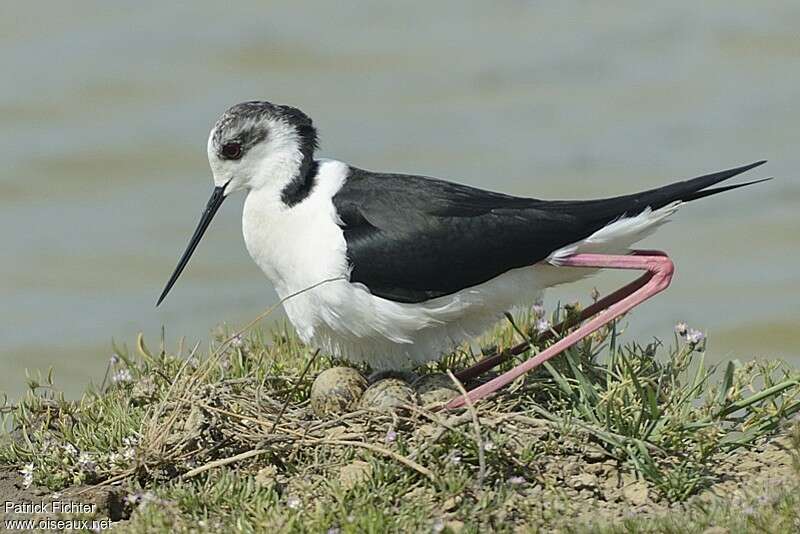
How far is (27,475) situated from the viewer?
546cm

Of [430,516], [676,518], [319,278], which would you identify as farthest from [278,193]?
[676,518]

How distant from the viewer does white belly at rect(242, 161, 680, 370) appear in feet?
18.8

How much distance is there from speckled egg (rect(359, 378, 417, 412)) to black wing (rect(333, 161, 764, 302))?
1.23ft

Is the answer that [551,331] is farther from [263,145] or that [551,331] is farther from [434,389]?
[263,145]

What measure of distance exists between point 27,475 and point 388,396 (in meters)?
1.46

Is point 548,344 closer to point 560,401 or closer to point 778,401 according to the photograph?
point 560,401

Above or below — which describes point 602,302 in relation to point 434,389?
above

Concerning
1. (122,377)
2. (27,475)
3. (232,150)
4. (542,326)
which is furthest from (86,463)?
(542,326)

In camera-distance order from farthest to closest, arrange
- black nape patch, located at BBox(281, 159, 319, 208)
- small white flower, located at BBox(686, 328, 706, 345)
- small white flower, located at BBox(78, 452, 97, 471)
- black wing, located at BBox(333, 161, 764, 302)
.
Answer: black nape patch, located at BBox(281, 159, 319, 208) → small white flower, located at BBox(686, 328, 706, 345) → black wing, located at BBox(333, 161, 764, 302) → small white flower, located at BBox(78, 452, 97, 471)

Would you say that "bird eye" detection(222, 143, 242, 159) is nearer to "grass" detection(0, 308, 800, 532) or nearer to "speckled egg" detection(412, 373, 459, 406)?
"grass" detection(0, 308, 800, 532)

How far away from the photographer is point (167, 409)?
555 centimetres

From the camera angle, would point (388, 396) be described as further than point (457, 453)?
Yes

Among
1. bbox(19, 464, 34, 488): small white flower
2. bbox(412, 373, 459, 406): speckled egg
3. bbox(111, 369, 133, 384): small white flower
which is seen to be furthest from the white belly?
bbox(19, 464, 34, 488): small white flower

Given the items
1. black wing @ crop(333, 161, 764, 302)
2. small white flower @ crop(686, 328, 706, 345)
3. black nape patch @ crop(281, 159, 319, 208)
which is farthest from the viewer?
black nape patch @ crop(281, 159, 319, 208)
